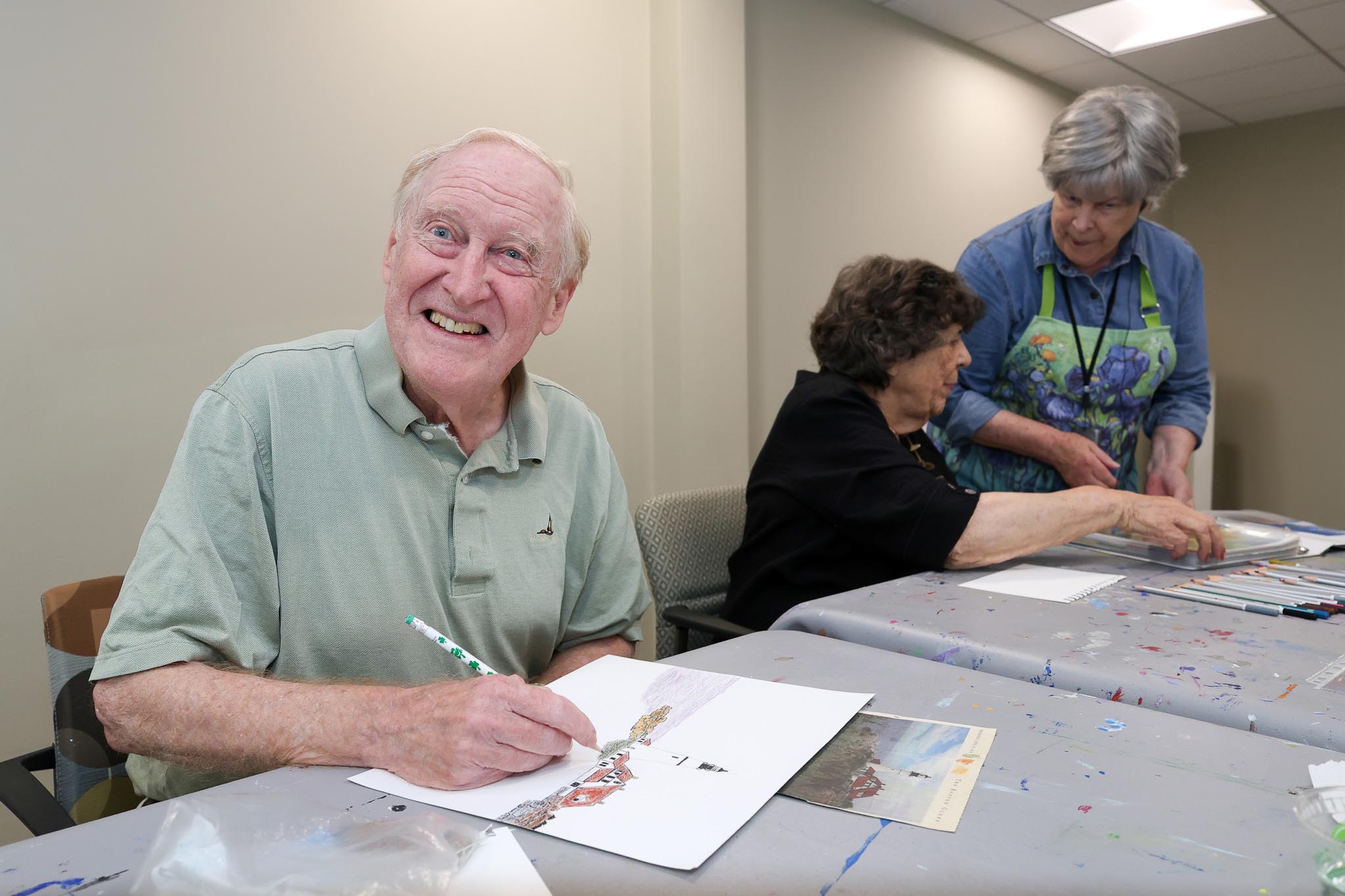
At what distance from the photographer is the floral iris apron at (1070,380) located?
2170mm

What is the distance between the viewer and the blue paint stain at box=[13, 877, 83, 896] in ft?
2.08

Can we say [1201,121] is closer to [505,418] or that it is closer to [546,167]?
[546,167]

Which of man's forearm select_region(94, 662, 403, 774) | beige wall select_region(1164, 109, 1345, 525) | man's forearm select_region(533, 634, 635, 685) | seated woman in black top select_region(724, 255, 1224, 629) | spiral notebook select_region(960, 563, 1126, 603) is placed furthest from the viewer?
beige wall select_region(1164, 109, 1345, 525)

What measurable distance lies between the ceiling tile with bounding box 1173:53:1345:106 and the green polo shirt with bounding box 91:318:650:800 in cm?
518

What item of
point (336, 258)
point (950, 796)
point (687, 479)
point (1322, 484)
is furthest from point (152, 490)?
point (1322, 484)

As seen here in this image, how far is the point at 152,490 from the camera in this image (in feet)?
7.30

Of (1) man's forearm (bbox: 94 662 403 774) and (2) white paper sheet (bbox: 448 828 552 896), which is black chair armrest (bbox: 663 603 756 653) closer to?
(1) man's forearm (bbox: 94 662 403 774)

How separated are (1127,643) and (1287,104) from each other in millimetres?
5663

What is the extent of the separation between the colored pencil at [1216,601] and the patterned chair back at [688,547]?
79 cm

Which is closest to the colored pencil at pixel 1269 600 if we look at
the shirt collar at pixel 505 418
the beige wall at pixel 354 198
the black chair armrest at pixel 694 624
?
the black chair armrest at pixel 694 624

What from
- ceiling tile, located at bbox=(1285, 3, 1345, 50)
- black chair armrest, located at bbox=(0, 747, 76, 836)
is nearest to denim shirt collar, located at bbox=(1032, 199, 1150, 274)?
black chair armrest, located at bbox=(0, 747, 76, 836)

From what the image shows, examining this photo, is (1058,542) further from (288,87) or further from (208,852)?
(288,87)

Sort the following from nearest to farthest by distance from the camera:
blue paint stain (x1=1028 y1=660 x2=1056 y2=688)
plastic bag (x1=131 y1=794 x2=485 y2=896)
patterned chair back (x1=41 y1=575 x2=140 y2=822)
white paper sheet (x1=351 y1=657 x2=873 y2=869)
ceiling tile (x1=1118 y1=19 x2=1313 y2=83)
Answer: plastic bag (x1=131 y1=794 x2=485 y2=896)
white paper sheet (x1=351 y1=657 x2=873 y2=869)
blue paint stain (x1=1028 y1=660 x2=1056 y2=688)
patterned chair back (x1=41 y1=575 x2=140 y2=822)
ceiling tile (x1=1118 y1=19 x2=1313 y2=83)

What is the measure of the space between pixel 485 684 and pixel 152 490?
1.76 metres
